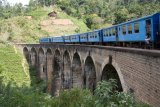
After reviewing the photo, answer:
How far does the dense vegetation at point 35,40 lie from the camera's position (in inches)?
350

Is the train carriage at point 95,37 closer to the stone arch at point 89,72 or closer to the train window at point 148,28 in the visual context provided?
the stone arch at point 89,72

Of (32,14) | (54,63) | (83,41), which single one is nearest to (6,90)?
(83,41)

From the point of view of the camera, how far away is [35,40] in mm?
79125

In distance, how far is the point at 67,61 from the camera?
34.7 meters

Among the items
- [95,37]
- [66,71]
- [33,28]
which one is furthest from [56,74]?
[33,28]

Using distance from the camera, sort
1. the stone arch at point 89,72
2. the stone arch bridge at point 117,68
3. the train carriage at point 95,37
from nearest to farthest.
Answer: the stone arch bridge at point 117,68, the stone arch at point 89,72, the train carriage at point 95,37

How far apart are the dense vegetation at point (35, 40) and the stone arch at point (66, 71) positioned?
375 centimetres

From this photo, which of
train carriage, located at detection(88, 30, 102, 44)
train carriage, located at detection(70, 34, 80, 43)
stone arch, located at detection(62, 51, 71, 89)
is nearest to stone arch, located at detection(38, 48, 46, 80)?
train carriage, located at detection(70, 34, 80, 43)

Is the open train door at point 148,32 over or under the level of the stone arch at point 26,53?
over

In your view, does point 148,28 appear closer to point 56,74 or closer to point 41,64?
point 56,74

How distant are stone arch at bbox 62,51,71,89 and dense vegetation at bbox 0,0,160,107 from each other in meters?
3.75

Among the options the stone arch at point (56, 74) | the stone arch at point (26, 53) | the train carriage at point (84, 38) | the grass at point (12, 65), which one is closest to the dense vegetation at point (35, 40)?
the grass at point (12, 65)

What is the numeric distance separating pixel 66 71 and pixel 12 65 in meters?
18.9

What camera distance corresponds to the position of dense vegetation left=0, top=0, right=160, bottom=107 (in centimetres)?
888
